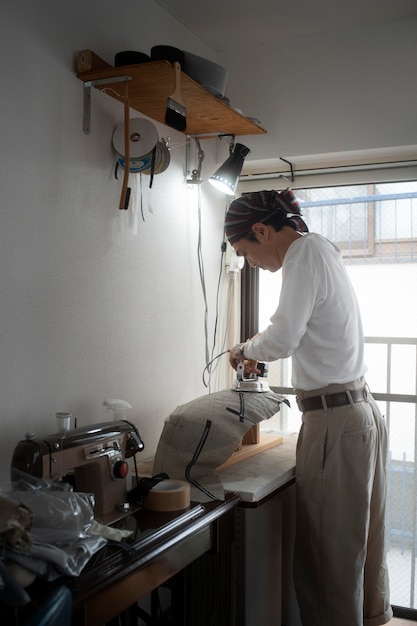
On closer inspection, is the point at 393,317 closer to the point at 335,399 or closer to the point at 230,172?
the point at 335,399

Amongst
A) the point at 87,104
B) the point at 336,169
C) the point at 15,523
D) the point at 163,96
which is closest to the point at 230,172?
the point at 163,96

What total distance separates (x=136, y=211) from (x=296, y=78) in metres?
1.05

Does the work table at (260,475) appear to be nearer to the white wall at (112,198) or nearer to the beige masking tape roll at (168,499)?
the beige masking tape roll at (168,499)

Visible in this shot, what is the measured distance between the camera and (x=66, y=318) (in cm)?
201

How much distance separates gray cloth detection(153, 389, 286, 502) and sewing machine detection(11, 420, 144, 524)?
9.8 inches

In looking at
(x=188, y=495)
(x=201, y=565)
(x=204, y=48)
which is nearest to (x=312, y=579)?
(x=201, y=565)

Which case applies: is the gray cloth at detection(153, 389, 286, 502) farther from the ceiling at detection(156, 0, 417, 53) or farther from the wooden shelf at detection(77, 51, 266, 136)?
the ceiling at detection(156, 0, 417, 53)

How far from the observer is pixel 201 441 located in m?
2.02

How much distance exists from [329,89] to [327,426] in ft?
4.91

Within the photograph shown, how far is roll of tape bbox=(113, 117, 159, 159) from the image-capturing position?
218cm

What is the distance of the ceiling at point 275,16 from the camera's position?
8.36ft

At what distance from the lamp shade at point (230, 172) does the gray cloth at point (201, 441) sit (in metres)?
0.93

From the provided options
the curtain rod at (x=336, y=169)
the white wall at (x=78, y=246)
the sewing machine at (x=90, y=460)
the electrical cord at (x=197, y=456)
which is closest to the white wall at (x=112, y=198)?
the white wall at (x=78, y=246)

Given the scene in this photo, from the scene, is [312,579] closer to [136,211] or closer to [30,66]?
[136,211]
